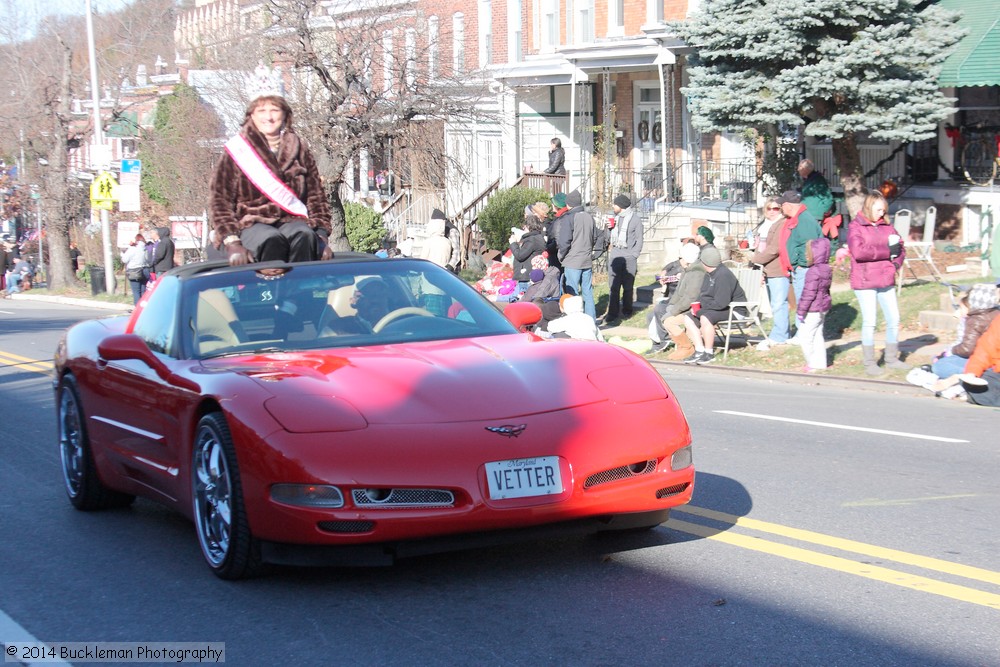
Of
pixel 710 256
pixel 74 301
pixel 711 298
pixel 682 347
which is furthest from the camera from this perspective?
pixel 74 301

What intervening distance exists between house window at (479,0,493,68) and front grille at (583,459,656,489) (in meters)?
34.0

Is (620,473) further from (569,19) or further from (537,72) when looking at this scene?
(569,19)

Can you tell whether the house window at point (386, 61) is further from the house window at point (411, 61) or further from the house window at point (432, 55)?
the house window at point (432, 55)

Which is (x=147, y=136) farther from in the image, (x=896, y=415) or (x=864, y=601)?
(x=864, y=601)

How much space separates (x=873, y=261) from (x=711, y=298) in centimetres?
292

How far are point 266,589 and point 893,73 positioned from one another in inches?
693

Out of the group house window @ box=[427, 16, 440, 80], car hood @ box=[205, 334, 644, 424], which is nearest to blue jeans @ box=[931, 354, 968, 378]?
car hood @ box=[205, 334, 644, 424]

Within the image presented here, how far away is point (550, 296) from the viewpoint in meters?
18.5

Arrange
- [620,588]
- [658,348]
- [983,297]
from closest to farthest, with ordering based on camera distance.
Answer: [620,588] < [983,297] < [658,348]

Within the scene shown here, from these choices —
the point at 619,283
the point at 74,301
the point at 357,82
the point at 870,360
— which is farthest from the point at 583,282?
the point at 74,301

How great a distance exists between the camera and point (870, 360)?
14.0 metres

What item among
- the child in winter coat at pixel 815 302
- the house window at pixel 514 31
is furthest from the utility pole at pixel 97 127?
the child in winter coat at pixel 815 302

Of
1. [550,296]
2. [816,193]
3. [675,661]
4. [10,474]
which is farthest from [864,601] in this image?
[816,193]

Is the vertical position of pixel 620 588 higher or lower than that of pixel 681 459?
lower
